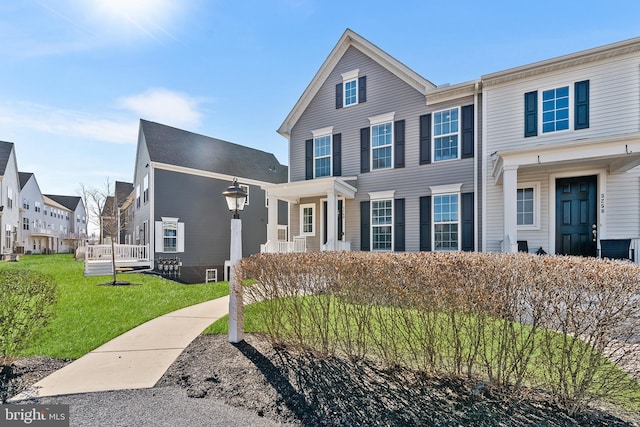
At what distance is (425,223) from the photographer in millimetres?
10500

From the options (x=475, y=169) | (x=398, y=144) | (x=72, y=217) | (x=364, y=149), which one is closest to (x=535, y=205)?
(x=475, y=169)

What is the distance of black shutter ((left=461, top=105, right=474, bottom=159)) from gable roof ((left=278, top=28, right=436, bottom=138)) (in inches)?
54.6

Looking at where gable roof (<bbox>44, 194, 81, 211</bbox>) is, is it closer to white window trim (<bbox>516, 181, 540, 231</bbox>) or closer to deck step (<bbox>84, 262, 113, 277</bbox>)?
deck step (<bbox>84, 262, 113, 277</bbox>)

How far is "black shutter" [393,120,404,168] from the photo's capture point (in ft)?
36.5

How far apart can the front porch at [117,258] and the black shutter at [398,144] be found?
12571mm

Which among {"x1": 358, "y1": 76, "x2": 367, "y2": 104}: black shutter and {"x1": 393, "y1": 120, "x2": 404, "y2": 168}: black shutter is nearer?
{"x1": 393, "y1": 120, "x2": 404, "y2": 168}: black shutter

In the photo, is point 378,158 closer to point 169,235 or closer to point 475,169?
point 475,169

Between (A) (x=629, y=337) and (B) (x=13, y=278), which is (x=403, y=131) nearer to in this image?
(A) (x=629, y=337)

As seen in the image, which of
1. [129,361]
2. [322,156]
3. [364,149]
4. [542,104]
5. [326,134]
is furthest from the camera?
[322,156]

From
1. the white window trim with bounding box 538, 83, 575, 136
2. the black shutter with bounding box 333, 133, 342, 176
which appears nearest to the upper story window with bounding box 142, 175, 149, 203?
the black shutter with bounding box 333, 133, 342, 176

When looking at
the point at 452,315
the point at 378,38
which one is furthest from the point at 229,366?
the point at 378,38

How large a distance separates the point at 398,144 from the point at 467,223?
3.61 metres

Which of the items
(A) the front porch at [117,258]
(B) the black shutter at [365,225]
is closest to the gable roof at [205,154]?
(A) the front porch at [117,258]

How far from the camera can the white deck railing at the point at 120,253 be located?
48.6 feet
